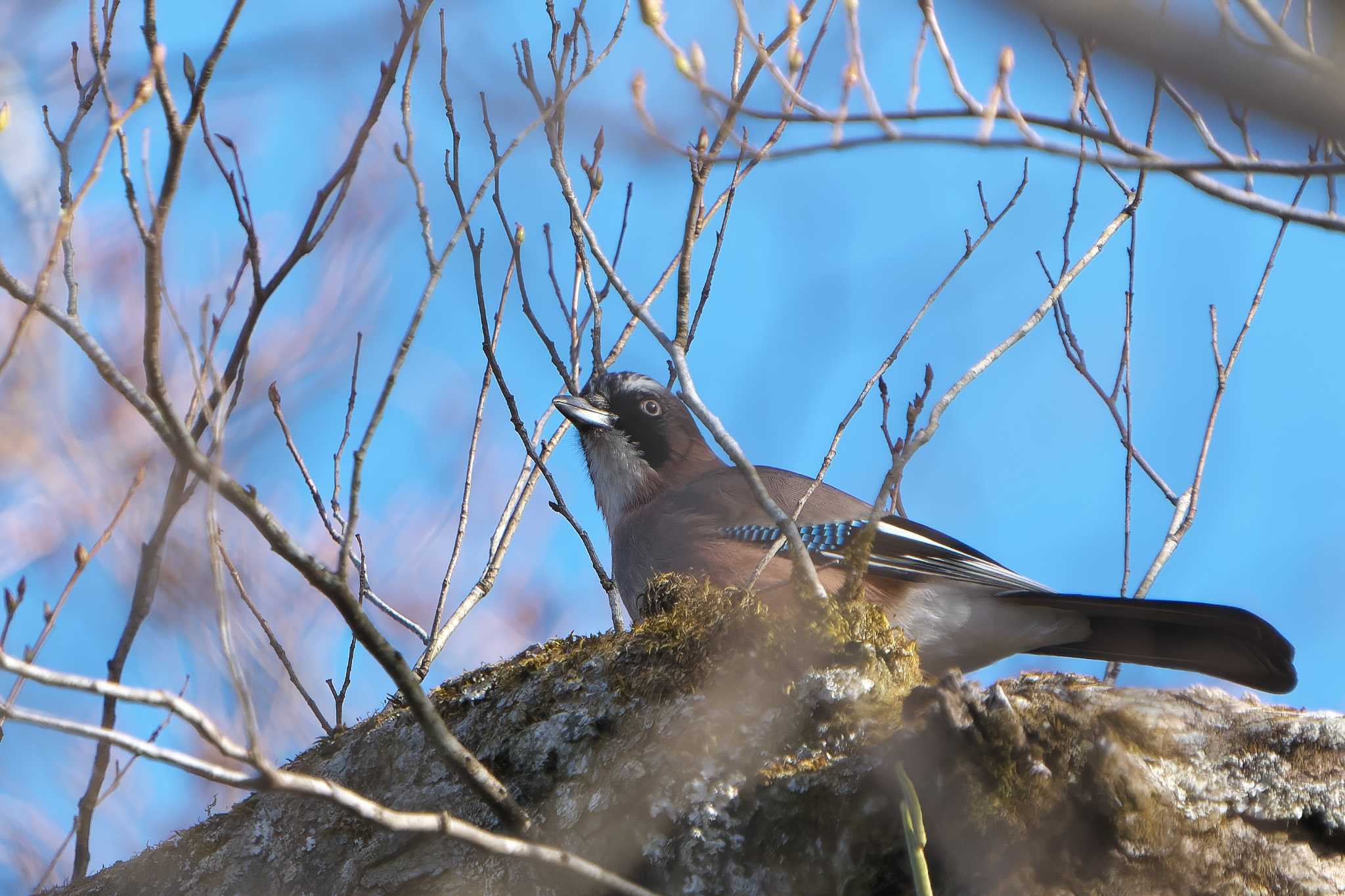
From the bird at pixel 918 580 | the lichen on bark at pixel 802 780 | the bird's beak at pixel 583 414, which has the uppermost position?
the bird's beak at pixel 583 414

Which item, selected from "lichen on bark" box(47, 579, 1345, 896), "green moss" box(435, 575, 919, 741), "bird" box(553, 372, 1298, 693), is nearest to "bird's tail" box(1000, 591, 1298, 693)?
"bird" box(553, 372, 1298, 693)

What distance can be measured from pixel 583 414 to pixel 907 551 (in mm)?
2101

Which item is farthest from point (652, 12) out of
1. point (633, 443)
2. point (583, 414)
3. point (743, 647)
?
point (633, 443)

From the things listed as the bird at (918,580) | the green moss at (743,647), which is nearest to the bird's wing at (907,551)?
the bird at (918,580)

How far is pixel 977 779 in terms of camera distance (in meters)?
3.29

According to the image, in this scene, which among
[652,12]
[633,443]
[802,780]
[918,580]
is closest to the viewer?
[652,12]

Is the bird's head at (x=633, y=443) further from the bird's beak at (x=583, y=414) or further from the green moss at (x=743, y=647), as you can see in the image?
the green moss at (x=743, y=647)

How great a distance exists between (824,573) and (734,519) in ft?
1.94

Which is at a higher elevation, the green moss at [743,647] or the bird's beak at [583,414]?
the bird's beak at [583,414]

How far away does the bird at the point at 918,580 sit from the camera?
5.00 metres

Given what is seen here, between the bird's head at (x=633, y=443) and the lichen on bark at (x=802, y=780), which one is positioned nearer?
the lichen on bark at (x=802, y=780)

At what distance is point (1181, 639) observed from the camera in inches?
207

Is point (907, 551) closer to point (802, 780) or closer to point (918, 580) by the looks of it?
point (918, 580)

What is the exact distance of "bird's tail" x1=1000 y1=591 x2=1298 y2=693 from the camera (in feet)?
15.7
